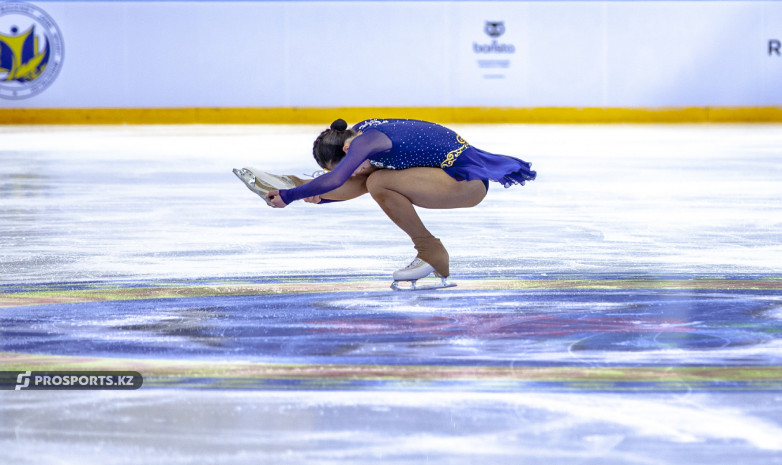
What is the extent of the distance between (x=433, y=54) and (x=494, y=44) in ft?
2.89

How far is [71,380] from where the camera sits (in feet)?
8.03

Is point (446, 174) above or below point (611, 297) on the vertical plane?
above

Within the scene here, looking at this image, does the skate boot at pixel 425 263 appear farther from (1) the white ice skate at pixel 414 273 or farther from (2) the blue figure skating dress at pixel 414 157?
(2) the blue figure skating dress at pixel 414 157

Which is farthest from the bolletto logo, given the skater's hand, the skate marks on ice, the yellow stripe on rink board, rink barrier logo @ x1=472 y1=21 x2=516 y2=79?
the skater's hand

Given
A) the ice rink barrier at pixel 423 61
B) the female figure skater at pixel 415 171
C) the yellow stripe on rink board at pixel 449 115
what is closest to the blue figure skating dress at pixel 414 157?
the female figure skater at pixel 415 171

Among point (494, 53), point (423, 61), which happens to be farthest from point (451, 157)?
point (494, 53)

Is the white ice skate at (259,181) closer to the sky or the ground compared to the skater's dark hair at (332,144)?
closer to the ground

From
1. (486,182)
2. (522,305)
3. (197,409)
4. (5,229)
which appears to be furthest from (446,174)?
(5,229)

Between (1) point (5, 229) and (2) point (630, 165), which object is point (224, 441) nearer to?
(1) point (5, 229)

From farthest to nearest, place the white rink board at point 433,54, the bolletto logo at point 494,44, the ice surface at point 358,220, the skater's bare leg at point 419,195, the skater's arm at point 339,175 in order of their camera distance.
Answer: the bolletto logo at point 494,44 < the white rink board at point 433,54 < the ice surface at point 358,220 < the skater's bare leg at point 419,195 < the skater's arm at point 339,175

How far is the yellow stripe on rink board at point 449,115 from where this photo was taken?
1702cm

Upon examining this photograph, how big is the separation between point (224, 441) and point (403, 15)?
608 inches

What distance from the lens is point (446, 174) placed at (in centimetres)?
365

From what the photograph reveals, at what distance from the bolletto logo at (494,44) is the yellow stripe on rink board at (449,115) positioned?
0.81m
